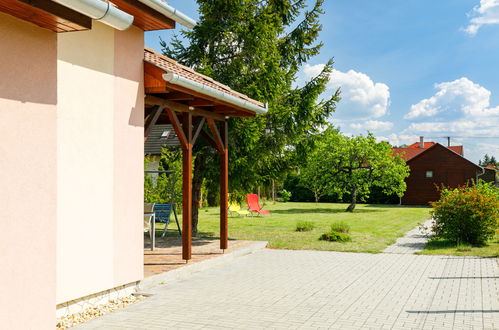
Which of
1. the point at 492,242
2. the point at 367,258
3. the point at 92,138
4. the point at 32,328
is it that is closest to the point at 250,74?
the point at 367,258

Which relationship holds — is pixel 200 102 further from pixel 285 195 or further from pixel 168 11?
pixel 285 195

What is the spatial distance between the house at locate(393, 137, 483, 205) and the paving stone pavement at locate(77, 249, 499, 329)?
29343mm

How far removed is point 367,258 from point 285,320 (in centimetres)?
535

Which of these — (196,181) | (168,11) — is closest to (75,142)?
(168,11)

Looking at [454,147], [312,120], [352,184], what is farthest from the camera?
[454,147]

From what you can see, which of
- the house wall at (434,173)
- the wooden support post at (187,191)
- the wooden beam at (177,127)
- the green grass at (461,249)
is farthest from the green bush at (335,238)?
the house wall at (434,173)

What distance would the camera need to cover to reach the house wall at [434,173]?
123 ft

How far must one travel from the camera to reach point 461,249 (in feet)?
37.5

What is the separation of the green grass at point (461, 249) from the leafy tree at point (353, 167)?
586 inches

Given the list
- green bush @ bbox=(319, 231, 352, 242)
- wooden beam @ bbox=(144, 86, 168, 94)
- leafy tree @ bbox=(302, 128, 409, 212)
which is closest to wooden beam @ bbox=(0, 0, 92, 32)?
wooden beam @ bbox=(144, 86, 168, 94)

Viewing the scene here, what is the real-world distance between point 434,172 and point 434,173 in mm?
87

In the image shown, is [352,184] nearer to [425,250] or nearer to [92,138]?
[425,250]

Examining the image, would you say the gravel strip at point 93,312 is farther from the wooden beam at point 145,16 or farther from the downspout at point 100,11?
the wooden beam at point 145,16

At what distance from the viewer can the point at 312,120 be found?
1343 centimetres
